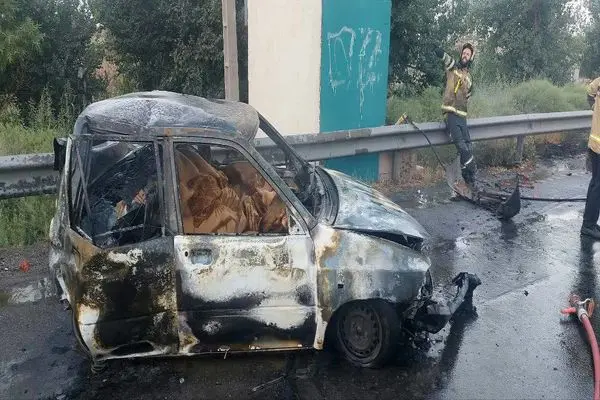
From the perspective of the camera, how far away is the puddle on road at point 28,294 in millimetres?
4793

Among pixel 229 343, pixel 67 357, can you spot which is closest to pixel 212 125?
pixel 229 343

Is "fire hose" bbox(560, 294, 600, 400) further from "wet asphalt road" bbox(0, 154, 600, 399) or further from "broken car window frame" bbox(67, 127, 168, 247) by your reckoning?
"broken car window frame" bbox(67, 127, 168, 247)

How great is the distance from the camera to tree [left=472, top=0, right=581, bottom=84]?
15.0m

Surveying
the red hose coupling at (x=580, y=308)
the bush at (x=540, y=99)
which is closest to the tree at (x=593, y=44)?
the bush at (x=540, y=99)

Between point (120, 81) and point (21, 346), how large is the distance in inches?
294

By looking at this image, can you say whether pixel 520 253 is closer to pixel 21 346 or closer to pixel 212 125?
pixel 212 125

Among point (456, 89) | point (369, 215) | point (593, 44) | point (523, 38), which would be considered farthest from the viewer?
point (593, 44)

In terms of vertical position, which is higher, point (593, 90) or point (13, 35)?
point (13, 35)

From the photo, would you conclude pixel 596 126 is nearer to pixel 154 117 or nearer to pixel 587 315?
pixel 587 315

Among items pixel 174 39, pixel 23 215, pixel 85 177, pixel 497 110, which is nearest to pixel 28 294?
pixel 23 215

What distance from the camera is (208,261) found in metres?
3.61

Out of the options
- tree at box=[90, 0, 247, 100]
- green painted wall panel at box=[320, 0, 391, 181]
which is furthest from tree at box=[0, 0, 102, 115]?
green painted wall panel at box=[320, 0, 391, 181]

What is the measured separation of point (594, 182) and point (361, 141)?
2.91m

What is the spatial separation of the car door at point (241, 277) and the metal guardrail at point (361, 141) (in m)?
0.92
